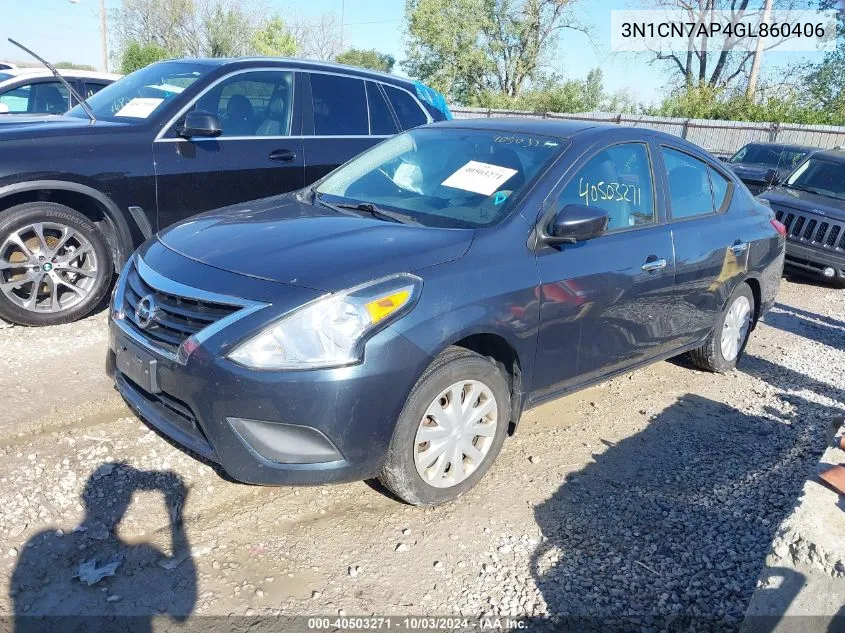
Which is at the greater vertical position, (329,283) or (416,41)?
(416,41)

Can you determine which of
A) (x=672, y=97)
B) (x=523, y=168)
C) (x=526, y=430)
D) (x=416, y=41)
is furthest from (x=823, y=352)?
(x=416, y=41)

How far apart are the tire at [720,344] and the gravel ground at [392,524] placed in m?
0.75

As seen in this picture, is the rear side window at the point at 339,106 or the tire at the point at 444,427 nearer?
the tire at the point at 444,427

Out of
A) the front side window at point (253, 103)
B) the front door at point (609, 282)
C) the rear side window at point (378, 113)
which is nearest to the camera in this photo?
the front door at point (609, 282)

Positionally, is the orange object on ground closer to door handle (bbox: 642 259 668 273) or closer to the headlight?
door handle (bbox: 642 259 668 273)

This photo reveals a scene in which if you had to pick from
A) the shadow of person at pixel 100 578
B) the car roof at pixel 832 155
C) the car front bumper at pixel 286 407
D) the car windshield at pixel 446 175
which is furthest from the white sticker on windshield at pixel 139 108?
the car roof at pixel 832 155

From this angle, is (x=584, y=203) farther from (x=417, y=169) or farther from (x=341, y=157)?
(x=341, y=157)

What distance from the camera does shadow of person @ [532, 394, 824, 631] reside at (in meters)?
2.70

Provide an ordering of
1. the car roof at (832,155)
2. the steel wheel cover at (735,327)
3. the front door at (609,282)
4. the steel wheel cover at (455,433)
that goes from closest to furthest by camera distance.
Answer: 1. the steel wheel cover at (455,433)
2. the front door at (609,282)
3. the steel wheel cover at (735,327)
4. the car roof at (832,155)

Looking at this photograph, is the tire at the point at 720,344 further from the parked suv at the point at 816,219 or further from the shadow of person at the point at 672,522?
the parked suv at the point at 816,219

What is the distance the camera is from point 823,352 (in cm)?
607

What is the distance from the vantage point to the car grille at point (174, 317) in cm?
275

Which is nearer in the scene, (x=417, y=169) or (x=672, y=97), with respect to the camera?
(x=417, y=169)

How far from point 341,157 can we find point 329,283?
3.44 meters
